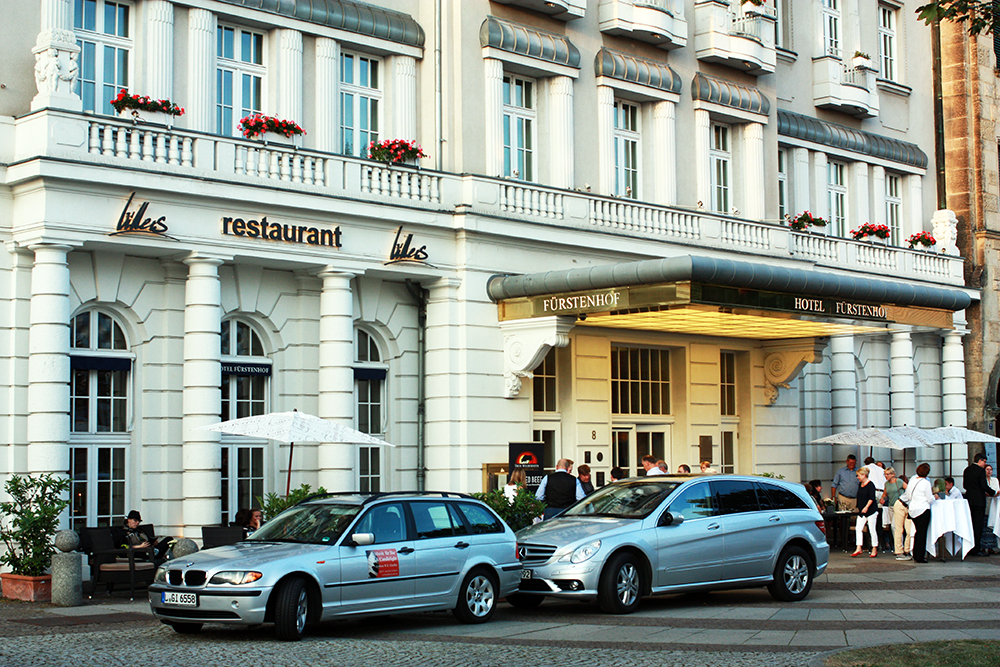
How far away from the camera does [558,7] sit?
25625mm

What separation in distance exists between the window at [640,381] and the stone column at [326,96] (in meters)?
7.96

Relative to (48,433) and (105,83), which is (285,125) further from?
(48,433)

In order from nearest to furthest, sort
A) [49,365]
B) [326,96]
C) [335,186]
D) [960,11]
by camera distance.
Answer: [960,11], [49,365], [335,186], [326,96]

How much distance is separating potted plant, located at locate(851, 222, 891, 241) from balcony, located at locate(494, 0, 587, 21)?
11.3m

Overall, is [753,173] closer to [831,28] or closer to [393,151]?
[831,28]

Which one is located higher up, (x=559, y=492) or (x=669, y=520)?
(x=559, y=492)

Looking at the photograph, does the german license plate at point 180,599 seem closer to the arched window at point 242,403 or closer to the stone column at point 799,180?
the arched window at point 242,403

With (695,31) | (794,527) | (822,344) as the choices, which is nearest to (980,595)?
(794,527)

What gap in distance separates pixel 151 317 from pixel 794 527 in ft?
35.3

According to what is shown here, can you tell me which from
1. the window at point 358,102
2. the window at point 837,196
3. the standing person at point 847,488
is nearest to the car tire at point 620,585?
the window at point 358,102

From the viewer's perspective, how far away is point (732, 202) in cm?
3020

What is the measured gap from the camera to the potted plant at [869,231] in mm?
33719

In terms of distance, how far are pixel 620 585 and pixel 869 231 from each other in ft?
67.4

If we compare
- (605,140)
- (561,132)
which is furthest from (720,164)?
(561,132)
